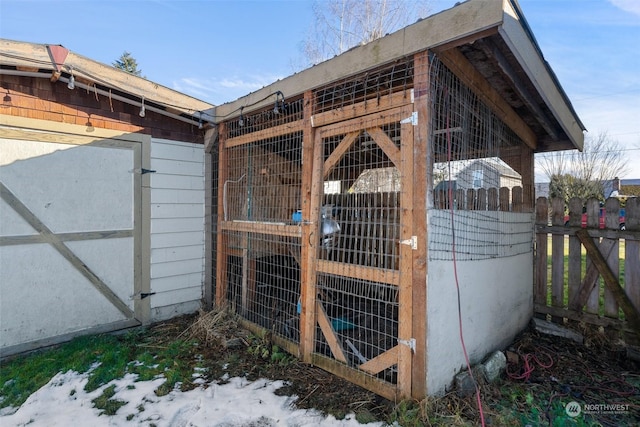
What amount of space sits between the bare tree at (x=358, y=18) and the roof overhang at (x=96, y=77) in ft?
20.2

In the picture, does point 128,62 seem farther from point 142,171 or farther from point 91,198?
point 91,198

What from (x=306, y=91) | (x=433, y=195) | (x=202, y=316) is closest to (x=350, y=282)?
(x=433, y=195)


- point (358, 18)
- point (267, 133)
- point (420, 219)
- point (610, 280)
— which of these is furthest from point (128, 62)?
point (610, 280)

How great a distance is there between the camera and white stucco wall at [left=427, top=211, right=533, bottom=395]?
223cm

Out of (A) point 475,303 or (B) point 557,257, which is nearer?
(A) point 475,303

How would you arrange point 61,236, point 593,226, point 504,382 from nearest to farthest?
point 504,382 → point 61,236 → point 593,226

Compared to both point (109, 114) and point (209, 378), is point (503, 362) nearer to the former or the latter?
point (209, 378)

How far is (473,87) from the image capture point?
257cm

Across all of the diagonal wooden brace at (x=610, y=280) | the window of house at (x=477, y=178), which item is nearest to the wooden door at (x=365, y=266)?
the window of house at (x=477, y=178)

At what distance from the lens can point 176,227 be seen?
4.20 metres

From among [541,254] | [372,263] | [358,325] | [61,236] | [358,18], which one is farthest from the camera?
[358,18]

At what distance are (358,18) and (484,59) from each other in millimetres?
8459

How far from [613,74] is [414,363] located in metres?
23.7

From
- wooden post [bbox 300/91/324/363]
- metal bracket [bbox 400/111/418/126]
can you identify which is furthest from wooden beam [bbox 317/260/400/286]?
metal bracket [bbox 400/111/418/126]
